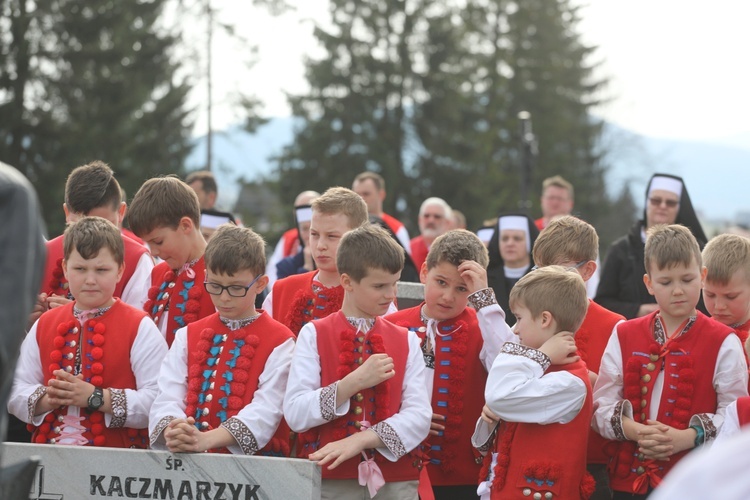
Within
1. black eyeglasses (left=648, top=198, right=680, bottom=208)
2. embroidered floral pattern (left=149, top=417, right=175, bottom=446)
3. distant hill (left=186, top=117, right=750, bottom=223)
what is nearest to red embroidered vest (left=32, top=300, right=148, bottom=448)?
embroidered floral pattern (left=149, top=417, right=175, bottom=446)

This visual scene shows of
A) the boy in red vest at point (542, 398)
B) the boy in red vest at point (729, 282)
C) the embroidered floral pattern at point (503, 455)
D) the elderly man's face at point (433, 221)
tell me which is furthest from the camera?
the elderly man's face at point (433, 221)

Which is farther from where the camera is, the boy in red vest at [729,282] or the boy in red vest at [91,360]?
the boy in red vest at [729,282]

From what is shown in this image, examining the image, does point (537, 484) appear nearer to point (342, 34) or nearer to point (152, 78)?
point (152, 78)

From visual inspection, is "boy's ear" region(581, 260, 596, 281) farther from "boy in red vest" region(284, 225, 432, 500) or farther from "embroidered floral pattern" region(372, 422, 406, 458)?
"embroidered floral pattern" region(372, 422, 406, 458)

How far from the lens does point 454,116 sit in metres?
34.5

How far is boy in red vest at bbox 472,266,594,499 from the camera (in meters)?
4.50

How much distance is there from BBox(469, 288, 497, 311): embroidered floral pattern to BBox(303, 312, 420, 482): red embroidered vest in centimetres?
47

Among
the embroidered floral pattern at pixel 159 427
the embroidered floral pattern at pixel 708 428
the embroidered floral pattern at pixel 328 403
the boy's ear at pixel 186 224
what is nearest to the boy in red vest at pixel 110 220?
the boy's ear at pixel 186 224

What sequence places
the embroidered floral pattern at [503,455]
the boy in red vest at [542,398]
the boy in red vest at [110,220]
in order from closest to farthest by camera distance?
the boy in red vest at [542,398], the embroidered floral pattern at [503,455], the boy in red vest at [110,220]

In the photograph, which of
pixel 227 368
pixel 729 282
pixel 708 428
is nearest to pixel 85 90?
pixel 227 368

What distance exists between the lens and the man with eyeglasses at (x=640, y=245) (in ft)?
25.7

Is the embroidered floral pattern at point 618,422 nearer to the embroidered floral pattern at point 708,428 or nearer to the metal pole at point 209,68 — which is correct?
the embroidered floral pattern at point 708,428

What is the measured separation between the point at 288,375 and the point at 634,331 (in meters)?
1.78

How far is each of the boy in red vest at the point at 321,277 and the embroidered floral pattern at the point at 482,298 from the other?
94 cm
